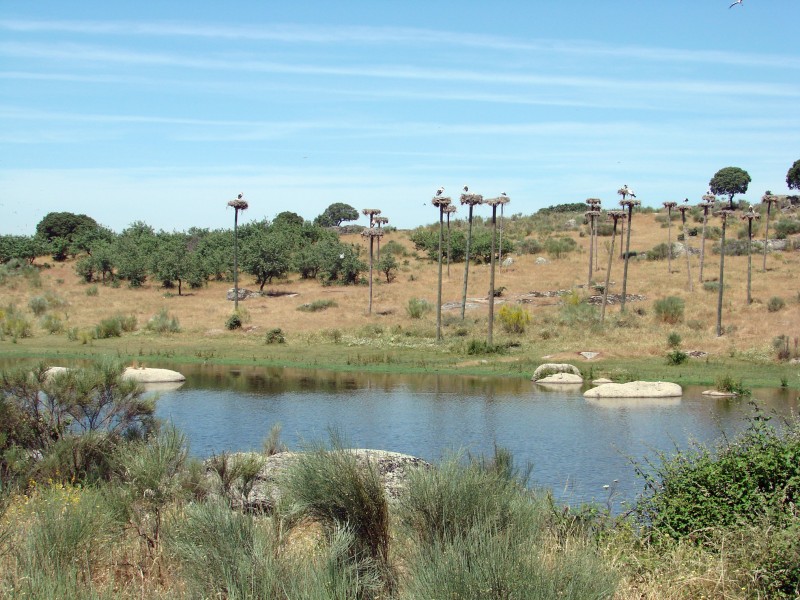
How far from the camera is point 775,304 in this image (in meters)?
51.4

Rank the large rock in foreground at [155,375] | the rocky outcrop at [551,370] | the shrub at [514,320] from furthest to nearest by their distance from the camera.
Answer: the shrub at [514,320]
the rocky outcrop at [551,370]
the large rock in foreground at [155,375]

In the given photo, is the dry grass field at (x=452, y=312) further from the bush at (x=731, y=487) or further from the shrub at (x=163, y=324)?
the bush at (x=731, y=487)

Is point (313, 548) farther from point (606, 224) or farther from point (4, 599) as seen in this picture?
point (606, 224)

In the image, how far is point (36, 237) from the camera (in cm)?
9244

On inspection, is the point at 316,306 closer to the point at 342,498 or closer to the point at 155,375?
the point at 155,375

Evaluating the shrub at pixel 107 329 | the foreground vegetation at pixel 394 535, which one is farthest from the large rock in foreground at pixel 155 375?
the foreground vegetation at pixel 394 535

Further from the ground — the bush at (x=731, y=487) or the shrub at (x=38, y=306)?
the bush at (x=731, y=487)

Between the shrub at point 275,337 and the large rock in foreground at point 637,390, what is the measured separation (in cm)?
1958

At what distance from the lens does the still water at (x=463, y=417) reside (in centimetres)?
2039

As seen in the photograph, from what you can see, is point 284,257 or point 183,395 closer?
point 183,395

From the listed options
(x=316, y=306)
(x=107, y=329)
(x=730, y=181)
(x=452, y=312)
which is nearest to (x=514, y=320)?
(x=452, y=312)

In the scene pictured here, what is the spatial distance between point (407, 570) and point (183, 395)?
2523 centimetres

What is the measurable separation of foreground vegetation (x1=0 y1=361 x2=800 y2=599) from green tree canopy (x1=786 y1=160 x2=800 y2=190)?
102 meters

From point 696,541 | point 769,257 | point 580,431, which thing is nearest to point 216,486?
point 696,541
